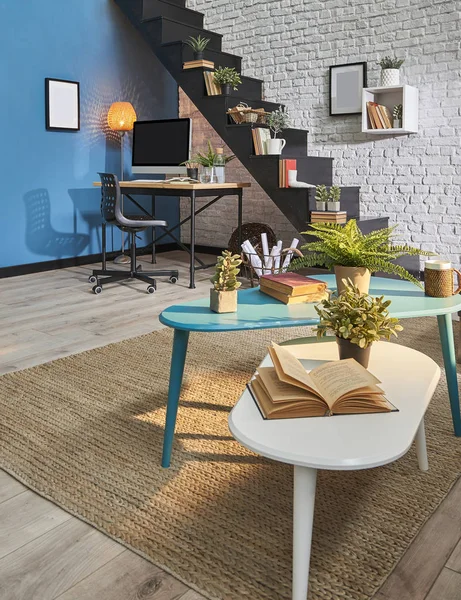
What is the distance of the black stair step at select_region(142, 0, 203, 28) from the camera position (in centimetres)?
548

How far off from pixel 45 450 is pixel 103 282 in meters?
2.70

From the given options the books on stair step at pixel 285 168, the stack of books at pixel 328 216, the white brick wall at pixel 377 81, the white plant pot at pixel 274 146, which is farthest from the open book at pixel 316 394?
the white brick wall at pixel 377 81

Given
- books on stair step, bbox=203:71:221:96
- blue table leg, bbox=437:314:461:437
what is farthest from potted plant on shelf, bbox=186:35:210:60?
blue table leg, bbox=437:314:461:437

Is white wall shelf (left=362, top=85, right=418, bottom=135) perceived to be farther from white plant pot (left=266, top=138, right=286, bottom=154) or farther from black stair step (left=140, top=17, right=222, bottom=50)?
black stair step (left=140, top=17, right=222, bottom=50)

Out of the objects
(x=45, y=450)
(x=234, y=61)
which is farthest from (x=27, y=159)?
(x=45, y=450)

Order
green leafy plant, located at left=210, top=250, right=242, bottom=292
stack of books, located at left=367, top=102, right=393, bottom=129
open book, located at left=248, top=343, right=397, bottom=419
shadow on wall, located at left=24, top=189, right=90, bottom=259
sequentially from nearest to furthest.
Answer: open book, located at left=248, top=343, right=397, bottom=419 < green leafy plant, located at left=210, top=250, right=242, bottom=292 < stack of books, located at left=367, top=102, right=393, bottom=129 < shadow on wall, located at left=24, top=189, right=90, bottom=259

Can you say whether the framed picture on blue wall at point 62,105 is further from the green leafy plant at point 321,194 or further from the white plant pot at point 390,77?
the white plant pot at point 390,77

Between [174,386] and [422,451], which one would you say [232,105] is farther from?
[422,451]

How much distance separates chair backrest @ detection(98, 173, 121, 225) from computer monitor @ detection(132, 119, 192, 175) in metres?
0.72

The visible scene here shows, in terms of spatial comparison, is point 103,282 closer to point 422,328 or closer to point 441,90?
point 422,328

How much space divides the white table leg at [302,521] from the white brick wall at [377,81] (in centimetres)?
389

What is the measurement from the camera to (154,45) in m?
5.41

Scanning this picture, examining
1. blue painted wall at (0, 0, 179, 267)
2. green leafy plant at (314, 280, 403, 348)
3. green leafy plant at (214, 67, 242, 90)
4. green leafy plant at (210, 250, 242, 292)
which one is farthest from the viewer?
blue painted wall at (0, 0, 179, 267)

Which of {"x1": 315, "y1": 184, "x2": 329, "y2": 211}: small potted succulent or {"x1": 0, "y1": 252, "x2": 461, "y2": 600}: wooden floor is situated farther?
{"x1": 315, "y1": 184, "x2": 329, "y2": 211}: small potted succulent
